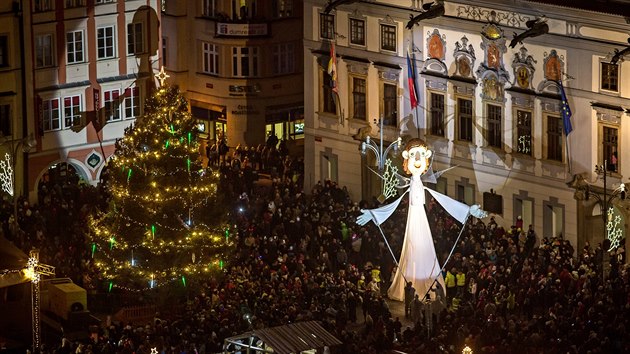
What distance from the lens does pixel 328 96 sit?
4181 inches

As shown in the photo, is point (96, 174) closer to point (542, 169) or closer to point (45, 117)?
point (45, 117)

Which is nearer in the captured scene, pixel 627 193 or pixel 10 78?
pixel 627 193

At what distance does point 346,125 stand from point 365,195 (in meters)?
3.11

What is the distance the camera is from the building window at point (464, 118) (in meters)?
101

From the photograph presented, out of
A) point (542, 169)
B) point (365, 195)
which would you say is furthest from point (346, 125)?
point (542, 169)

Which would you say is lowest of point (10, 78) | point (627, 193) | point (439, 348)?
A: point (439, 348)

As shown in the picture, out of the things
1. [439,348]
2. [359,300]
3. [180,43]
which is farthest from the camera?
[180,43]

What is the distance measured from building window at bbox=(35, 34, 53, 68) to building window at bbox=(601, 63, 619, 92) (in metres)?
24.8

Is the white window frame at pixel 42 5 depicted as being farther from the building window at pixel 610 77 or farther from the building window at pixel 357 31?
the building window at pixel 610 77

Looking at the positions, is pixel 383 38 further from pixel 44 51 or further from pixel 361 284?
pixel 361 284

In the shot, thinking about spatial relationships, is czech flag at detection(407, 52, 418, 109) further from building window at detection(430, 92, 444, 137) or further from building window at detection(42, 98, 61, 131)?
building window at detection(42, 98, 61, 131)

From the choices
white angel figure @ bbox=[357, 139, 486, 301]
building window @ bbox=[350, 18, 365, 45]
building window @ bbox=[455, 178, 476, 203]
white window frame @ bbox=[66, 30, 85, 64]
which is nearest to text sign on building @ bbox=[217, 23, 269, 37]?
white window frame @ bbox=[66, 30, 85, 64]

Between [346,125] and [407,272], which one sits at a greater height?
[346,125]

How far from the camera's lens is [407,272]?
91.2 metres
